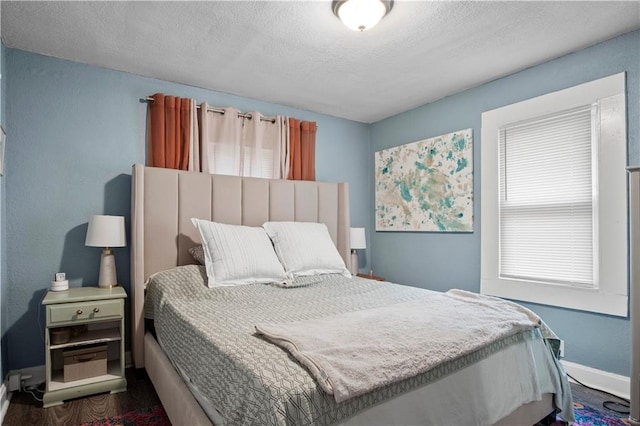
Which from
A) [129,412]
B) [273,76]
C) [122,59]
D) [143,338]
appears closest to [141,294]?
[143,338]

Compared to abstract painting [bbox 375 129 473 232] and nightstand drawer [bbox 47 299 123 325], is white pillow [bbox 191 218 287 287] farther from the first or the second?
abstract painting [bbox 375 129 473 232]

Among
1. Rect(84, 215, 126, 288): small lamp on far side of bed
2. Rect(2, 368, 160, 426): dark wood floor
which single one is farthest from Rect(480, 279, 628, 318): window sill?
Rect(84, 215, 126, 288): small lamp on far side of bed

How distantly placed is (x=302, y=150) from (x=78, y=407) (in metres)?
2.76

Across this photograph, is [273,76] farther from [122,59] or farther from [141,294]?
[141,294]

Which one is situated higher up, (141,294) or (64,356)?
(141,294)

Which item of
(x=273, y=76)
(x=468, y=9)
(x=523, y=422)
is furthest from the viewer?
(x=273, y=76)

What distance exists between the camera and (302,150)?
3734mm

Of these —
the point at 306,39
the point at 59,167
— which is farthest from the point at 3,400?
the point at 306,39

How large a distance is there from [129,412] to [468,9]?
3.05 meters

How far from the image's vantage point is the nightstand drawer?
7.10 feet

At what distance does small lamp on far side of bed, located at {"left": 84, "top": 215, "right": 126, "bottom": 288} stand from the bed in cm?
11

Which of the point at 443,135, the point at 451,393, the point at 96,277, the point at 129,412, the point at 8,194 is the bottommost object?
the point at 129,412

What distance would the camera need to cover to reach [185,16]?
6.84 ft

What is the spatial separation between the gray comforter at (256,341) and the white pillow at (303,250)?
11cm
